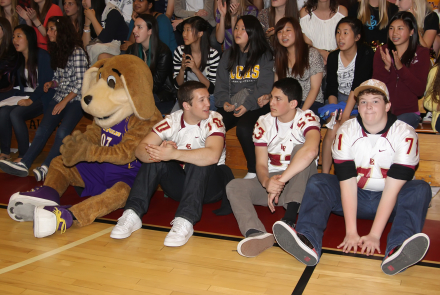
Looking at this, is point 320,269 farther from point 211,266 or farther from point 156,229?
point 156,229

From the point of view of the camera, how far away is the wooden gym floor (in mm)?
2271

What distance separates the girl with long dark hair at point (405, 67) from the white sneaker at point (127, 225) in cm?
235

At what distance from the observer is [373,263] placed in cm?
251

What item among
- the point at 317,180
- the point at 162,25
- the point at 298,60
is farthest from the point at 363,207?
the point at 162,25

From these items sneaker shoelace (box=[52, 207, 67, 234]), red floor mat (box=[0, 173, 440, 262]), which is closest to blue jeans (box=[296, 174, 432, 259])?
red floor mat (box=[0, 173, 440, 262])

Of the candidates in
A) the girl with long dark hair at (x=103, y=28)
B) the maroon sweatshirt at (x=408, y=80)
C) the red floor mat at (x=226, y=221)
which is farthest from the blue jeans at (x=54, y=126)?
the maroon sweatshirt at (x=408, y=80)

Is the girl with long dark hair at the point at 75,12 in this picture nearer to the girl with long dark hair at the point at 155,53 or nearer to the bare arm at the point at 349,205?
the girl with long dark hair at the point at 155,53

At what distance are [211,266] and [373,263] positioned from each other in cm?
93

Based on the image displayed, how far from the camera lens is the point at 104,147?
3.27 m

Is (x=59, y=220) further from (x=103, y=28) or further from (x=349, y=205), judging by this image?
(x=103, y=28)

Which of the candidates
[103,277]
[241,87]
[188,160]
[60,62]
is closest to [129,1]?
[60,62]

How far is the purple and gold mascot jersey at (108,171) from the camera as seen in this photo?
3.40 meters

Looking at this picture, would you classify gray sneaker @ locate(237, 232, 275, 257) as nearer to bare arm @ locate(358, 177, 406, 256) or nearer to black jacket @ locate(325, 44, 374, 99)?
bare arm @ locate(358, 177, 406, 256)

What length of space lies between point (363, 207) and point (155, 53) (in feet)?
9.04
